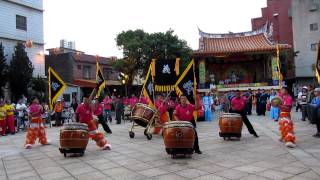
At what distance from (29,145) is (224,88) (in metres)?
20.0

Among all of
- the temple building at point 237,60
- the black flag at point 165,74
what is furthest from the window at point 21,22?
the black flag at point 165,74

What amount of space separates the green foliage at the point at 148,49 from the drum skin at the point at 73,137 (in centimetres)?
2275

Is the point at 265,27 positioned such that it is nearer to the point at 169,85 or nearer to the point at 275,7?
the point at 275,7

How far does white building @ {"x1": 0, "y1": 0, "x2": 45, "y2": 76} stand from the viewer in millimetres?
26734

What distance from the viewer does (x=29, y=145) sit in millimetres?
11172

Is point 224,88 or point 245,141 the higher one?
point 224,88

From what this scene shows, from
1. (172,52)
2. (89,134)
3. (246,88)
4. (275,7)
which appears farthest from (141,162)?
(275,7)

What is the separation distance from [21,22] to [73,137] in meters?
21.7

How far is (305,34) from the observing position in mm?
37750

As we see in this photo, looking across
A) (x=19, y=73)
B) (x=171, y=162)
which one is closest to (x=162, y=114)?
(x=171, y=162)

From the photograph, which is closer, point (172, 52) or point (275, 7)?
point (172, 52)

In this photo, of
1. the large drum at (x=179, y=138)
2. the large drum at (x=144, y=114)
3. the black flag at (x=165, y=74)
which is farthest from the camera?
the black flag at (x=165, y=74)

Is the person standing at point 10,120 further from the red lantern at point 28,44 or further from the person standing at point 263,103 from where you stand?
the person standing at point 263,103

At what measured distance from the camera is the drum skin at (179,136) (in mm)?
8328
